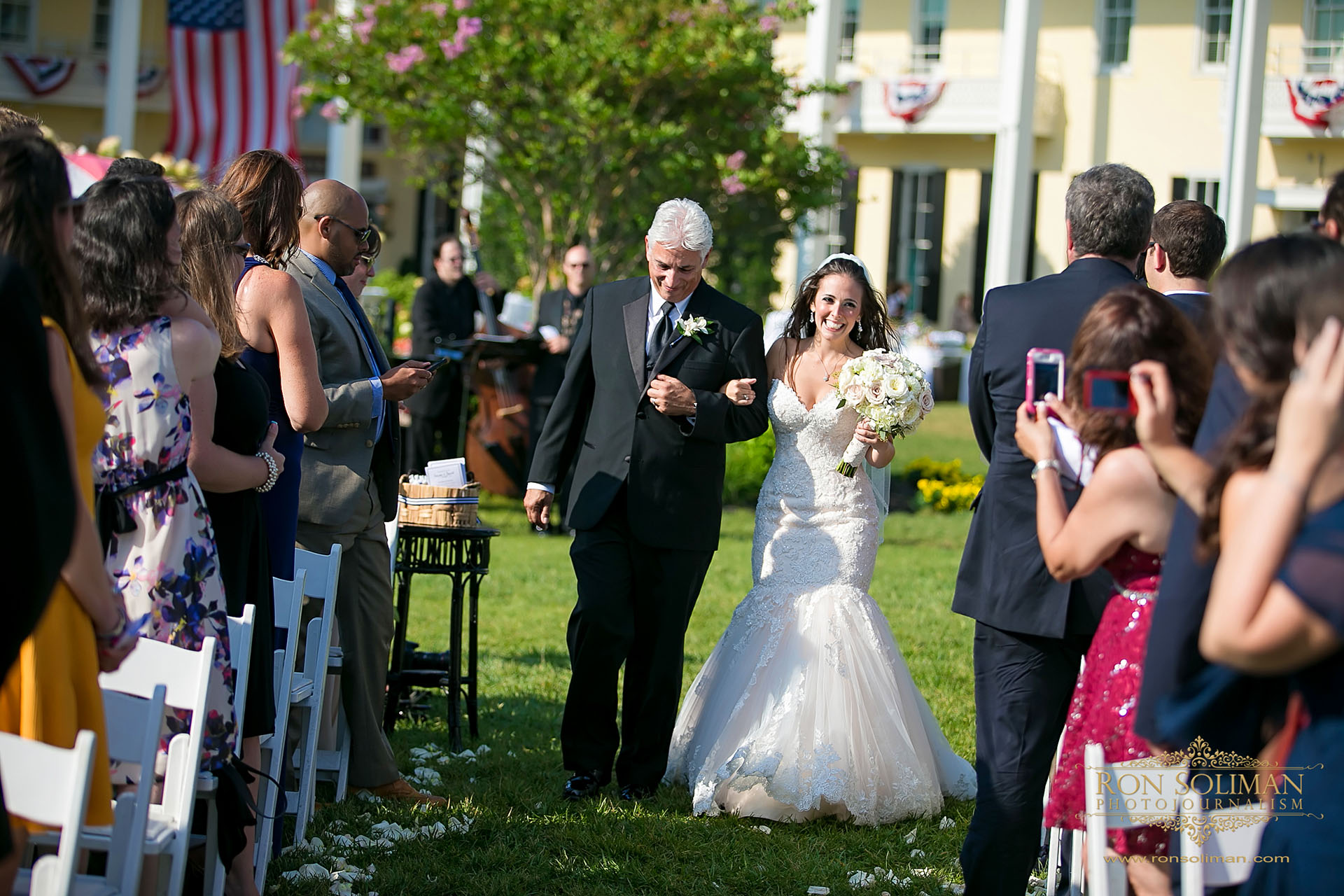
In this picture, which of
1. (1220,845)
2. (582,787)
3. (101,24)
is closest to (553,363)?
(582,787)

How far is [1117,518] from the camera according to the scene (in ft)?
9.57

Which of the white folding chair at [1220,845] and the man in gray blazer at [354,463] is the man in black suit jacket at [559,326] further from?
the white folding chair at [1220,845]

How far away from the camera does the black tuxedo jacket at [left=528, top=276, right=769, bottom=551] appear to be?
5.23m

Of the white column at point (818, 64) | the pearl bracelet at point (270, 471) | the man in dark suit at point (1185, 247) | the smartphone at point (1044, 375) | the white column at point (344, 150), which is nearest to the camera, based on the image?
the smartphone at point (1044, 375)

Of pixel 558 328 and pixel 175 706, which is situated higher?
pixel 558 328

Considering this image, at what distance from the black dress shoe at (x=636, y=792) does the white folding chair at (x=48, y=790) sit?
9.73 ft

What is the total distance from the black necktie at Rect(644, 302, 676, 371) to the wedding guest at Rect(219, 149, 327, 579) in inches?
57.3

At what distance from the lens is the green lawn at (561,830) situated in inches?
173

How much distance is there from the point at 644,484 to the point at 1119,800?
2705 mm

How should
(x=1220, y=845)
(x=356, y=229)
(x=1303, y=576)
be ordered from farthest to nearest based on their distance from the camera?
(x=356, y=229), (x=1220, y=845), (x=1303, y=576)

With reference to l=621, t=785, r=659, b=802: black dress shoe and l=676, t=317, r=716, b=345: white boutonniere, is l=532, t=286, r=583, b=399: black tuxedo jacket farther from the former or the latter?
l=621, t=785, r=659, b=802: black dress shoe

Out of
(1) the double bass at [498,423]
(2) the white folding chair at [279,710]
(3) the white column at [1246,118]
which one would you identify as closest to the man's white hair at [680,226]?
A: (2) the white folding chair at [279,710]

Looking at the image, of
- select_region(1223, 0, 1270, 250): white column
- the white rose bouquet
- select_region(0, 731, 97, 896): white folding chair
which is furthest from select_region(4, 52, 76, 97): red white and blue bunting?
select_region(0, 731, 97, 896): white folding chair

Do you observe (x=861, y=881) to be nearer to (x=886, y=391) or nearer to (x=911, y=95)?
(x=886, y=391)
